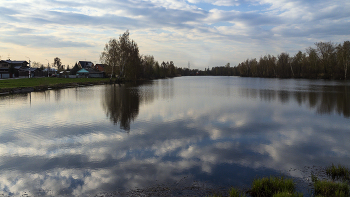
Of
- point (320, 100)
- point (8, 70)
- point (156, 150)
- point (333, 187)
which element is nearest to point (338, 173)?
point (333, 187)

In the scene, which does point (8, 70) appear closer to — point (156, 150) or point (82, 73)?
point (82, 73)

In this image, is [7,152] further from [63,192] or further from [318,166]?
[318,166]

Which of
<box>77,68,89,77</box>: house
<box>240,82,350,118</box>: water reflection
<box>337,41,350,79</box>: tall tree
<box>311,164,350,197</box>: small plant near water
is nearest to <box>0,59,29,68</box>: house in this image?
<box>77,68,89,77</box>: house

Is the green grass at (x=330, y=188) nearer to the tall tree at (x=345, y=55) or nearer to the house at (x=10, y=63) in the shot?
the tall tree at (x=345, y=55)

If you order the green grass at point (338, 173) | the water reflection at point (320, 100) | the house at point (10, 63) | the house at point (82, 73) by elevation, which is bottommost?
the green grass at point (338, 173)

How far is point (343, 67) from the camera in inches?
3130

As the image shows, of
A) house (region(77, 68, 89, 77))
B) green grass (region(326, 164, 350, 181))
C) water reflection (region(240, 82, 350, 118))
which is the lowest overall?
green grass (region(326, 164, 350, 181))

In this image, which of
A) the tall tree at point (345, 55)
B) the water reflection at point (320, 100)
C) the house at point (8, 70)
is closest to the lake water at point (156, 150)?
the water reflection at point (320, 100)

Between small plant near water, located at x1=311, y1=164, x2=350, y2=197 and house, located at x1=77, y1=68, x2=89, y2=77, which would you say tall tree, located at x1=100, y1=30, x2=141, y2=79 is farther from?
small plant near water, located at x1=311, y1=164, x2=350, y2=197

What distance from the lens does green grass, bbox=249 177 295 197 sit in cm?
583

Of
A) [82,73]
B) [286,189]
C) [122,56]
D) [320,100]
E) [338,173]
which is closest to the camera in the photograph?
[286,189]

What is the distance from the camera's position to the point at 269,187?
6.02m

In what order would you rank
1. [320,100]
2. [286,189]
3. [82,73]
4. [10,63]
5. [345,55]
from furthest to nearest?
[82,73], [10,63], [345,55], [320,100], [286,189]

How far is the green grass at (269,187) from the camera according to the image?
5.83 m
